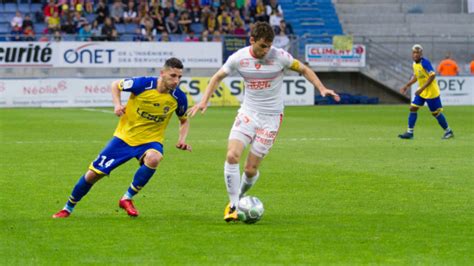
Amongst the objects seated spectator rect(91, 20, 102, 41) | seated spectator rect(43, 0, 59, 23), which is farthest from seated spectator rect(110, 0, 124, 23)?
seated spectator rect(43, 0, 59, 23)

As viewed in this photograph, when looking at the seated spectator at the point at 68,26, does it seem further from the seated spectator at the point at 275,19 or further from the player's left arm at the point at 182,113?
the player's left arm at the point at 182,113

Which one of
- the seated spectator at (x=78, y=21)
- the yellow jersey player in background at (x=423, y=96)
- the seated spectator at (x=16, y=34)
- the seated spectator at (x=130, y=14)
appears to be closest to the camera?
the yellow jersey player in background at (x=423, y=96)

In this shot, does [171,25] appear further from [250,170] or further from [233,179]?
[233,179]

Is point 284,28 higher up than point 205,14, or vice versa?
point 205,14

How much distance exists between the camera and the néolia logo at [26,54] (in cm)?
4156

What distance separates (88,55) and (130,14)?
3.34 m

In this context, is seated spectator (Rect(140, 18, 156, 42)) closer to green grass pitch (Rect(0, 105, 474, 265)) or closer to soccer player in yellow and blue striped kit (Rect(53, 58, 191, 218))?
green grass pitch (Rect(0, 105, 474, 265))

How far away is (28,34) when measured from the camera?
4222 centimetres

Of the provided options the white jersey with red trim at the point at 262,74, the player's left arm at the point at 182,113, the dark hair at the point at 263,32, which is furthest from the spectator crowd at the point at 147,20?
the dark hair at the point at 263,32

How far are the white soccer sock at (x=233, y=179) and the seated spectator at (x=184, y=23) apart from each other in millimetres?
34387

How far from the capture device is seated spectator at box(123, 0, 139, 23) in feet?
148

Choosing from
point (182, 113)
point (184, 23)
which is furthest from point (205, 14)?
point (182, 113)

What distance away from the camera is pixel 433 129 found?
28.0 metres

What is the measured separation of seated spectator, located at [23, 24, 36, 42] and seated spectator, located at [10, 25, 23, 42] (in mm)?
187
